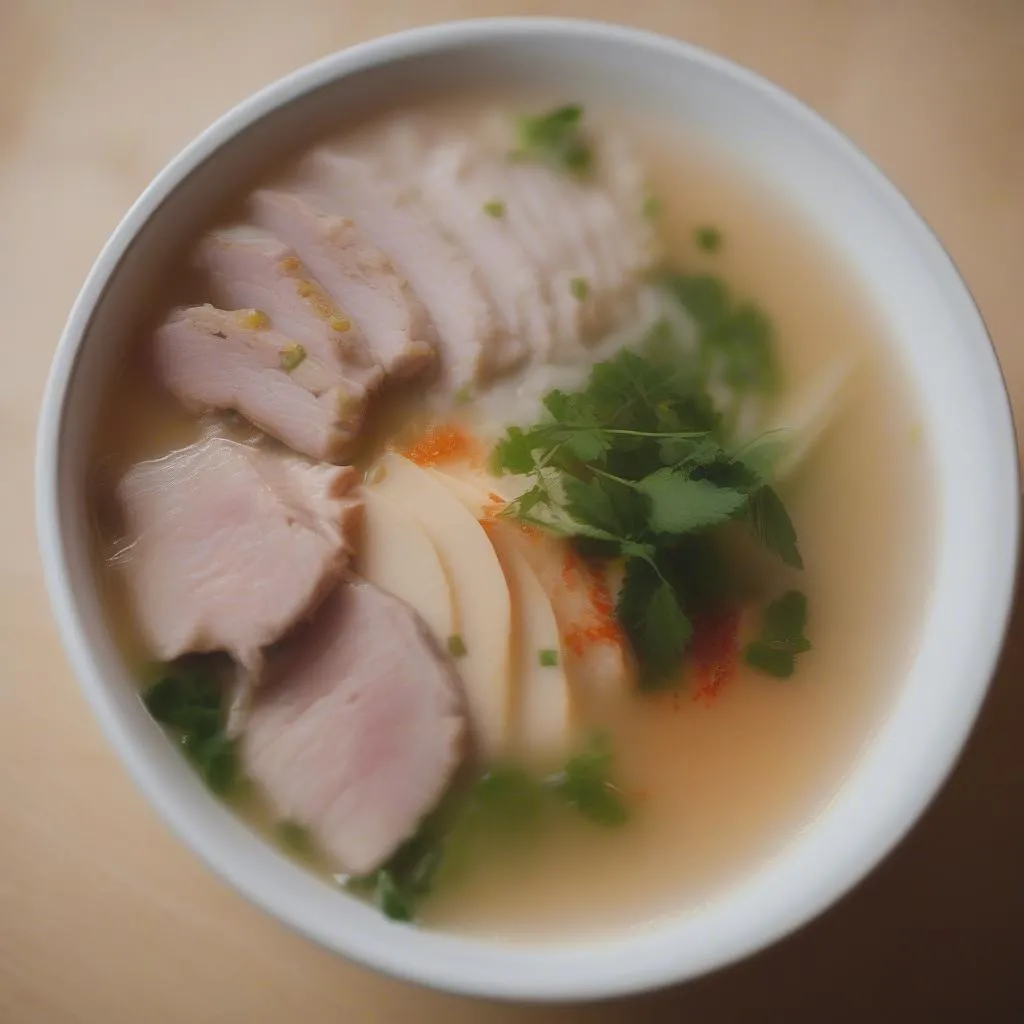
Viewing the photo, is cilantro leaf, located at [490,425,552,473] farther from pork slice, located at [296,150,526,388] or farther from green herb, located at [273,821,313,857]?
green herb, located at [273,821,313,857]

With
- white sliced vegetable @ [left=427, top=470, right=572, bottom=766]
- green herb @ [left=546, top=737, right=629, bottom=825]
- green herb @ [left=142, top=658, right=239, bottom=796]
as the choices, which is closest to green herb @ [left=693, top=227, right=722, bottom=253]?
white sliced vegetable @ [left=427, top=470, right=572, bottom=766]

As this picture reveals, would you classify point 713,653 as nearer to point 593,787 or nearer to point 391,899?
point 593,787

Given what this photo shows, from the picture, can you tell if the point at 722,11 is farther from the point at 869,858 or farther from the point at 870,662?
the point at 869,858

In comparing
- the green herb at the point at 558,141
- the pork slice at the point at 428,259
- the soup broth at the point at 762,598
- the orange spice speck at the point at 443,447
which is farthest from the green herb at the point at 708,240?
the orange spice speck at the point at 443,447

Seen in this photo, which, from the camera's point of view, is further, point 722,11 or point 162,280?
point 722,11

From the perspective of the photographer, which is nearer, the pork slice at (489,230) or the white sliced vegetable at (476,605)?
the white sliced vegetable at (476,605)

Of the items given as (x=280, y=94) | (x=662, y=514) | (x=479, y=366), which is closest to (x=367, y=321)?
(x=479, y=366)

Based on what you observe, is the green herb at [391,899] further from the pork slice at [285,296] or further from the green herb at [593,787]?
the pork slice at [285,296]
